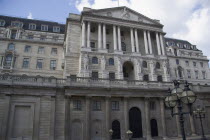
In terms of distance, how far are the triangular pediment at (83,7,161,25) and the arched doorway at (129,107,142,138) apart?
21.9 m

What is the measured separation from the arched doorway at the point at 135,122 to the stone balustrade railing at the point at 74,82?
4.30 metres

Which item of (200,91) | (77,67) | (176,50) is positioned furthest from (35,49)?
(176,50)

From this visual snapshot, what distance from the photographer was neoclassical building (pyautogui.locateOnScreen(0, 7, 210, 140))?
25203 millimetres

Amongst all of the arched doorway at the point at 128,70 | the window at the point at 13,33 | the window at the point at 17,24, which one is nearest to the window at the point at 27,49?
the window at the point at 13,33

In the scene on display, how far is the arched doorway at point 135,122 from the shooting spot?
94.5 ft

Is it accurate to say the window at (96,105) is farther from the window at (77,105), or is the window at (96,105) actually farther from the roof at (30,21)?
the roof at (30,21)

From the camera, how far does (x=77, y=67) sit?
3500cm

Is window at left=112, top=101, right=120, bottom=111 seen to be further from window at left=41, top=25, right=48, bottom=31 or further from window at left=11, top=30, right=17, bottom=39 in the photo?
window at left=41, top=25, right=48, bottom=31

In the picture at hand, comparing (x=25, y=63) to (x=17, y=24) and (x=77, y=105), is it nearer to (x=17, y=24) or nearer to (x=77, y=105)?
(x=17, y=24)

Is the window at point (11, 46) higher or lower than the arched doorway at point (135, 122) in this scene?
higher

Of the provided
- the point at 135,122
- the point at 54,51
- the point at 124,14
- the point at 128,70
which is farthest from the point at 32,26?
the point at 135,122

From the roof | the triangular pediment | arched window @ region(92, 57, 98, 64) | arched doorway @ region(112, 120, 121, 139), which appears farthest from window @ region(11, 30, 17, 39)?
arched doorway @ region(112, 120, 121, 139)

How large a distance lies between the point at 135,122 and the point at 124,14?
24999 mm

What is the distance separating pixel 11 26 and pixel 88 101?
32.4 metres
